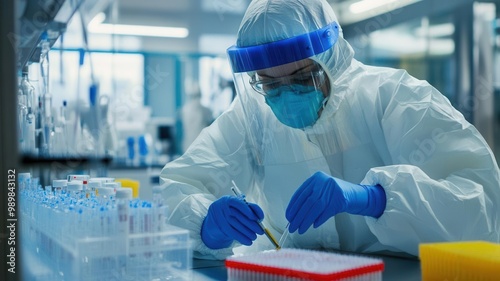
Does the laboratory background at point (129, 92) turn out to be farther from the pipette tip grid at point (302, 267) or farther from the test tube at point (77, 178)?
the pipette tip grid at point (302, 267)

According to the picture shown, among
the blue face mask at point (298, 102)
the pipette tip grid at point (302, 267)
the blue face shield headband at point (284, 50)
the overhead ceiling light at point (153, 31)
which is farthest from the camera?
the overhead ceiling light at point (153, 31)

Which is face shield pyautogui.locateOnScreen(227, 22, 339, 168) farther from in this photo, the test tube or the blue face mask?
the test tube

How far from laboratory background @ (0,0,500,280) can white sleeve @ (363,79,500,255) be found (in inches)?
21.7

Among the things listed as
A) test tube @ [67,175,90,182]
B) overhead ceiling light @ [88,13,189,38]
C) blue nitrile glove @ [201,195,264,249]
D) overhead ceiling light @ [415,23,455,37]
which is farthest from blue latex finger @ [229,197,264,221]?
overhead ceiling light @ [88,13,189,38]

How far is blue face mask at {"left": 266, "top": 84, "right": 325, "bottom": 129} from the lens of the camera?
1.64 meters

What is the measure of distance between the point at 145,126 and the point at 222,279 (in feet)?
A: 16.2

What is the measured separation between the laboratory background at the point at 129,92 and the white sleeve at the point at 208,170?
22 centimetres

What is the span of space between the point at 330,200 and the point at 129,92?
554 centimetres

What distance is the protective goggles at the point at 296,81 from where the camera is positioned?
1.62 m

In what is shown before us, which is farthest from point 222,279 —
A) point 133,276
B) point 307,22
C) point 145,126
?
point 145,126

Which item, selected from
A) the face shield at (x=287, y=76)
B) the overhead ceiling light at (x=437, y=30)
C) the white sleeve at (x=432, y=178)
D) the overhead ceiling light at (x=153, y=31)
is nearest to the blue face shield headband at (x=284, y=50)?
the face shield at (x=287, y=76)

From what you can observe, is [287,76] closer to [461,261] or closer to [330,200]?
[330,200]

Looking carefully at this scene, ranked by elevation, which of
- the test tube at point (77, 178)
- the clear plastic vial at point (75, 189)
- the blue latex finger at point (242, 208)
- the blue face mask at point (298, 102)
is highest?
the blue face mask at point (298, 102)

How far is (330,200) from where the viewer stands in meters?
1.39
